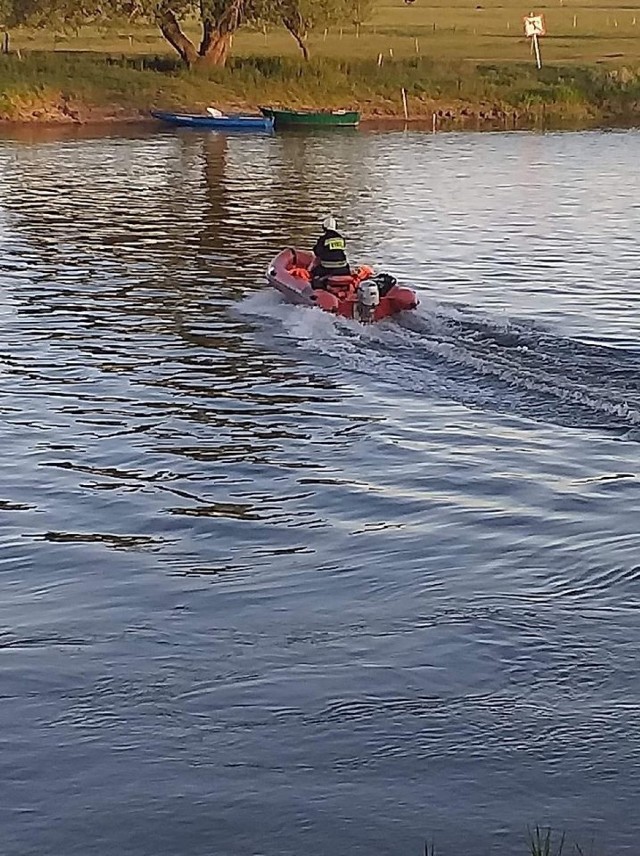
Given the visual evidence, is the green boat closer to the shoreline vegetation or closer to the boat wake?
the shoreline vegetation

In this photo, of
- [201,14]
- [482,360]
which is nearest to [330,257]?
[482,360]

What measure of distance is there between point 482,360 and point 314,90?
4250cm

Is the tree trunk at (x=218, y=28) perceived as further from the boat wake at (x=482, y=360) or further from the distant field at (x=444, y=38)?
the boat wake at (x=482, y=360)

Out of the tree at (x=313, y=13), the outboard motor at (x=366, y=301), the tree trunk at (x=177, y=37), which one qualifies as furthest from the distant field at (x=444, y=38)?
the outboard motor at (x=366, y=301)

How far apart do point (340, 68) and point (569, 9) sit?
131 feet

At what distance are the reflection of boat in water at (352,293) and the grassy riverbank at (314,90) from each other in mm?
35013

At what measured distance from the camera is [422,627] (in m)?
9.43

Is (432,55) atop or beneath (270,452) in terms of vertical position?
atop

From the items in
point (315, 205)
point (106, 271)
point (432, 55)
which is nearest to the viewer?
point (106, 271)

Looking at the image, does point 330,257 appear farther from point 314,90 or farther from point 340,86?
point 340,86

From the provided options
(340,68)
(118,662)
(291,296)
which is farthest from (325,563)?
(340,68)

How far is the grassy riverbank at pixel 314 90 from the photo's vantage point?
A: 178 ft

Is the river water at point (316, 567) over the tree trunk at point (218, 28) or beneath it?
beneath

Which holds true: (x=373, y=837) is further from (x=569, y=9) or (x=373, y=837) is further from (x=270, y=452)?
(x=569, y=9)
